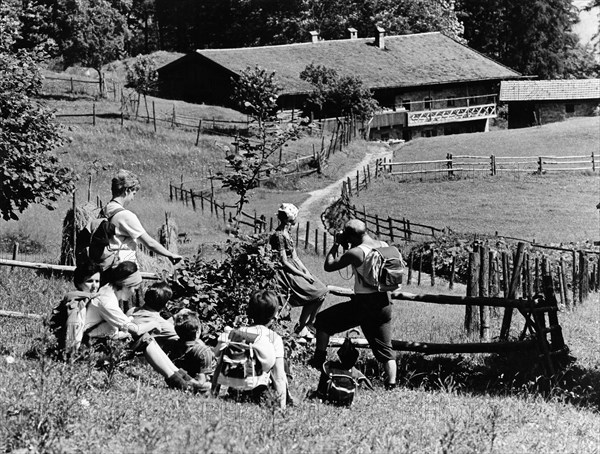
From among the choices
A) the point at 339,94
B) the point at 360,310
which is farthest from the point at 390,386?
the point at 339,94

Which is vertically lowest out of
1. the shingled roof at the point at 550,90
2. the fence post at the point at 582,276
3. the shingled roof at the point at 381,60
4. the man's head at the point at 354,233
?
the fence post at the point at 582,276

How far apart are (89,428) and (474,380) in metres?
5.43

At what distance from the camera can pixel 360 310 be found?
907 cm

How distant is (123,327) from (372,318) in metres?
2.40

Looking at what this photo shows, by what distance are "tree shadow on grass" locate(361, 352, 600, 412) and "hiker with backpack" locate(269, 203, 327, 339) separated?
0.88 metres

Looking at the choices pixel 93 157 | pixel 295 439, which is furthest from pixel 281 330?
pixel 93 157

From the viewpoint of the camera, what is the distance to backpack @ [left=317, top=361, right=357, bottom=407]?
8.08m

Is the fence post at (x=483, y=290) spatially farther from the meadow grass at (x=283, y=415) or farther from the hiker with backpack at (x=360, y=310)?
the hiker with backpack at (x=360, y=310)

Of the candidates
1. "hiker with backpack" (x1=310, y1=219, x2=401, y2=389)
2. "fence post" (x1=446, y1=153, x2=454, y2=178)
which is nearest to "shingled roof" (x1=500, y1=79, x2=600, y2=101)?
"fence post" (x1=446, y1=153, x2=454, y2=178)

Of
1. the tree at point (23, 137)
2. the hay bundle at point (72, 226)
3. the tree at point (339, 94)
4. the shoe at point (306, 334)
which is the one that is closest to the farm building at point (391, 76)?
the tree at point (339, 94)

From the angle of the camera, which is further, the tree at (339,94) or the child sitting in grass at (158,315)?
the tree at (339,94)

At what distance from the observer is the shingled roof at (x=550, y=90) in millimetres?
61375

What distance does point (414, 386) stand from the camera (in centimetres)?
993

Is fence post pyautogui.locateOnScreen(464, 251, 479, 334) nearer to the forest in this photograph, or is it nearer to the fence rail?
the fence rail
